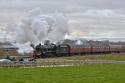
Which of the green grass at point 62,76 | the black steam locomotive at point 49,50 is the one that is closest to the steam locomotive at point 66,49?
the black steam locomotive at point 49,50

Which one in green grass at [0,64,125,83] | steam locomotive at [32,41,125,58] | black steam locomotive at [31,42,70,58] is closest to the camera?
green grass at [0,64,125,83]

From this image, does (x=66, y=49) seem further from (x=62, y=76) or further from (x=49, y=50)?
(x=62, y=76)

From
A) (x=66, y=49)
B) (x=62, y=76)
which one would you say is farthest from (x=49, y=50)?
(x=62, y=76)

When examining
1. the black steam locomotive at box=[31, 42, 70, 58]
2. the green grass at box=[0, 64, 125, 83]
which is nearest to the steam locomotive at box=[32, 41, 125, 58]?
the black steam locomotive at box=[31, 42, 70, 58]

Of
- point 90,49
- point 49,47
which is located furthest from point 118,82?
point 90,49

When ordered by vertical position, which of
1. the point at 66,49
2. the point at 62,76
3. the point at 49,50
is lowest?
the point at 62,76

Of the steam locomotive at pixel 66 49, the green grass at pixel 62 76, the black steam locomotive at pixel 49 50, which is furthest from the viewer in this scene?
the steam locomotive at pixel 66 49

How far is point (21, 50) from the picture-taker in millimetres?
111688

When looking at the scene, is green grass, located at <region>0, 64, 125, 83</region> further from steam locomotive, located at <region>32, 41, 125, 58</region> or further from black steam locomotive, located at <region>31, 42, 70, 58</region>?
steam locomotive, located at <region>32, 41, 125, 58</region>

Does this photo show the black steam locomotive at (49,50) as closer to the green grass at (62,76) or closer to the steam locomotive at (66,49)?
the steam locomotive at (66,49)

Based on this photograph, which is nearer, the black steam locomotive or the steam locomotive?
the black steam locomotive

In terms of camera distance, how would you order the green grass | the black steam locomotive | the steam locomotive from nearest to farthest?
the green grass, the black steam locomotive, the steam locomotive

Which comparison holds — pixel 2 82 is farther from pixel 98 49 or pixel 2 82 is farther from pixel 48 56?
pixel 98 49

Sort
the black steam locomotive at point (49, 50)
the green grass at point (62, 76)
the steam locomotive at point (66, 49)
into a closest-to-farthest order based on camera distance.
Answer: the green grass at point (62, 76) < the black steam locomotive at point (49, 50) < the steam locomotive at point (66, 49)
